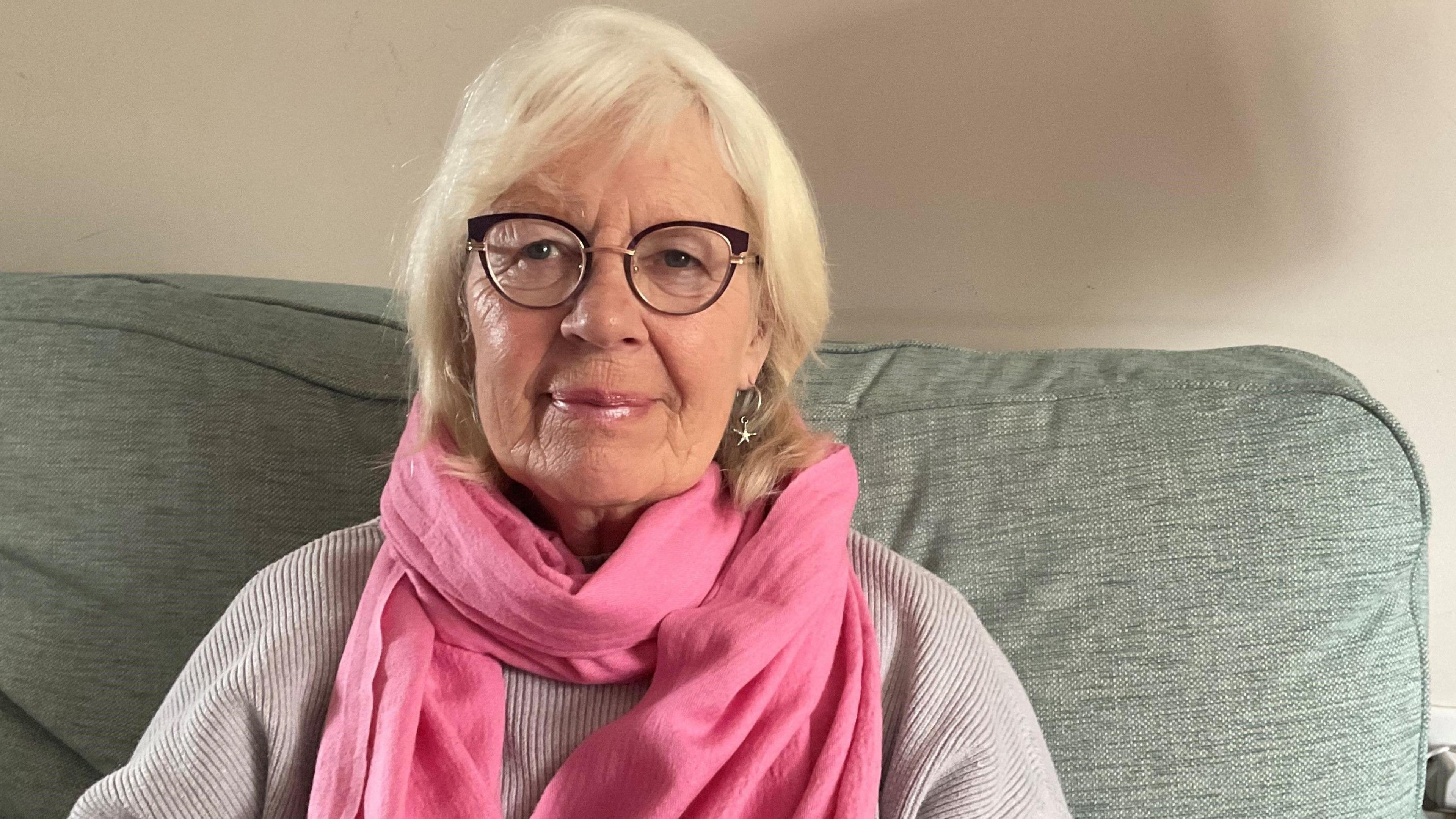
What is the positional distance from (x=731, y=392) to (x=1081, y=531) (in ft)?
1.39

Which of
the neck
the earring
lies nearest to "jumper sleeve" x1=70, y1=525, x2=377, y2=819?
the neck

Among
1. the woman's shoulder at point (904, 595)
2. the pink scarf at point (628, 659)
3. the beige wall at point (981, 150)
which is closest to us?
the pink scarf at point (628, 659)

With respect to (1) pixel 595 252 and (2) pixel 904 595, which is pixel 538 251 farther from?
(2) pixel 904 595

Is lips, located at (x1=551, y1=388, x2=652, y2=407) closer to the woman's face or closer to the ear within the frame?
the woman's face

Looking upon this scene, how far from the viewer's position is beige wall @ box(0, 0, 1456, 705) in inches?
56.1

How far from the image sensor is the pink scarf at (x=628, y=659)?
0.97 meters

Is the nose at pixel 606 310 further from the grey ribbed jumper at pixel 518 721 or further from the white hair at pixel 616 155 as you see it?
the grey ribbed jumper at pixel 518 721

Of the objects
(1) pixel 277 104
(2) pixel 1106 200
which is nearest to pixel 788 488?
(2) pixel 1106 200

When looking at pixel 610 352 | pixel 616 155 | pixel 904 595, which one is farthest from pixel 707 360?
pixel 904 595

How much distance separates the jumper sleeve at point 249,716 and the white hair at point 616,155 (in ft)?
0.69

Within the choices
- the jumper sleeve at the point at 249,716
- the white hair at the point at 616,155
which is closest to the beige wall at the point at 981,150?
the white hair at the point at 616,155

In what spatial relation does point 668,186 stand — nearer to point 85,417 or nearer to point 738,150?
point 738,150

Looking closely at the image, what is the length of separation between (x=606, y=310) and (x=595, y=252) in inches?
2.4

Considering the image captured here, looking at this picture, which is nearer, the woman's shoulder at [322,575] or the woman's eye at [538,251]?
the woman's eye at [538,251]
